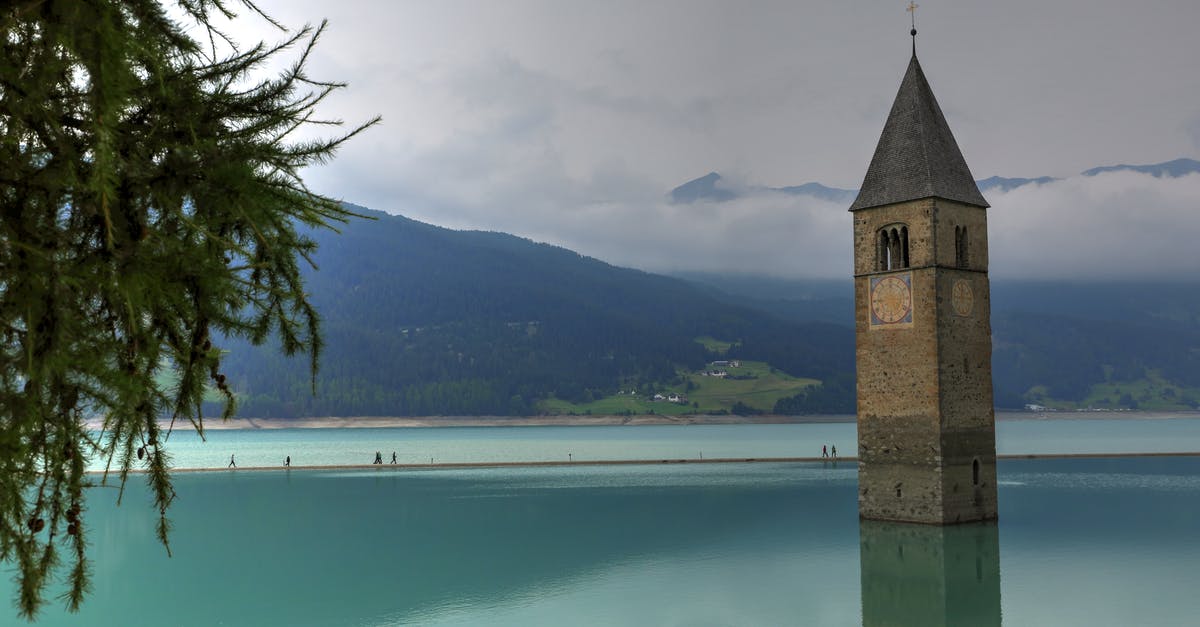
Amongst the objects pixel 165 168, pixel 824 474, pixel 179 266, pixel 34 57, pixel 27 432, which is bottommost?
pixel 824 474

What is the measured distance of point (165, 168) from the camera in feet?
13.2

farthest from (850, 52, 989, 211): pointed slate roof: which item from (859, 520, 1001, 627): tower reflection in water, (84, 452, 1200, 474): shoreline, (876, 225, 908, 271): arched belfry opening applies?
(84, 452, 1200, 474): shoreline

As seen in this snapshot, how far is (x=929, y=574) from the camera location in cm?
2961

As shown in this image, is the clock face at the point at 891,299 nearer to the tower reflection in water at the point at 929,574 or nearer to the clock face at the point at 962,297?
the clock face at the point at 962,297

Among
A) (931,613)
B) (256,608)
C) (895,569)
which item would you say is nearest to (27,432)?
(256,608)

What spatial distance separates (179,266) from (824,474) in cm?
6719

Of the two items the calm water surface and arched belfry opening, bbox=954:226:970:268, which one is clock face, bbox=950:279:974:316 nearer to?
arched belfry opening, bbox=954:226:970:268

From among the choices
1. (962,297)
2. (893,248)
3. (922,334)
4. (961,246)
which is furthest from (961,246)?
(922,334)

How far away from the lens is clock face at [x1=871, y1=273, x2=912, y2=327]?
115ft

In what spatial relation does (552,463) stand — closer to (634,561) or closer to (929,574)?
(634,561)

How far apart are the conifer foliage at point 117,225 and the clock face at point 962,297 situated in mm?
32944

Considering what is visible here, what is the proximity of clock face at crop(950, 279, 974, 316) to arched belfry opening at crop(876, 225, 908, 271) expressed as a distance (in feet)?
5.96

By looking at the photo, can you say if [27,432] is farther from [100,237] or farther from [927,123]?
[927,123]

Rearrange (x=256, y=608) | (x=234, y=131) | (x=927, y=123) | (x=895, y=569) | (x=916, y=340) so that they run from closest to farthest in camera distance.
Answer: (x=234, y=131) → (x=256, y=608) → (x=895, y=569) → (x=916, y=340) → (x=927, y=123)
